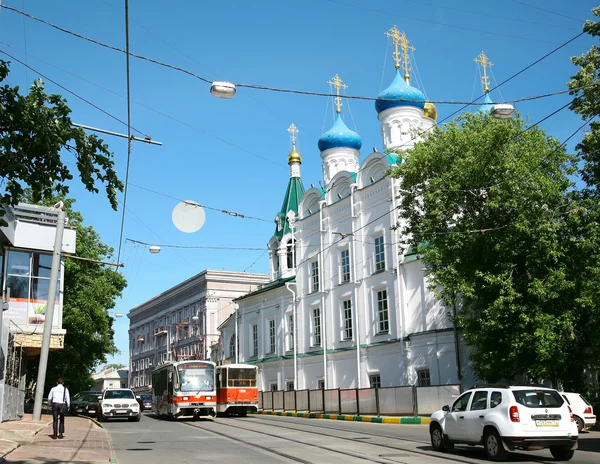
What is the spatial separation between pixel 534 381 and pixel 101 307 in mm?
25985

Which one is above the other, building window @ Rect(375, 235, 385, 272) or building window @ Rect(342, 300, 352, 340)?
building window @ Rect(375, 235, 385, 272)

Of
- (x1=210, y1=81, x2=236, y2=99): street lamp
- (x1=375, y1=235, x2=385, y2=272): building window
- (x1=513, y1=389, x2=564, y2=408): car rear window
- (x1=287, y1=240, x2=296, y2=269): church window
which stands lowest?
(x1=513, y1=389, x2=564, y2=408): car rear window

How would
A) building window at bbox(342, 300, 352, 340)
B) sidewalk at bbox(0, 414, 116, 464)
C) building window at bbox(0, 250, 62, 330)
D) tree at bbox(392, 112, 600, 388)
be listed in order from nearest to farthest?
sidewalk at bbox(0, 414, 116, 464) → tree at bbox(392, 112, 600, 388) → building window at bbox(0, 250, 62, 330) → building window at bbox(342, 300, 352, 340)

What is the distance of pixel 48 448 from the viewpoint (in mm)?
15188

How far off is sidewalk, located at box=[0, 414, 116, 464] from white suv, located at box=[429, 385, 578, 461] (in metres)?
7.60

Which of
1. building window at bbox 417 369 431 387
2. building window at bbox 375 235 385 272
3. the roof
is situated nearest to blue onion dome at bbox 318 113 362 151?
the roof

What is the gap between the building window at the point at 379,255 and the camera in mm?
38344

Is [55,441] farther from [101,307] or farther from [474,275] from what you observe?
[101,307]

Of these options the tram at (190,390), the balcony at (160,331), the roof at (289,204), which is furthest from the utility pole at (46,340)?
the balcony at (160,331)

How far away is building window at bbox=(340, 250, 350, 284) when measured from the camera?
41259 mm

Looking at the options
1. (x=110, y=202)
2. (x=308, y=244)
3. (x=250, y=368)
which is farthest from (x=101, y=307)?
(x=110, y=202)

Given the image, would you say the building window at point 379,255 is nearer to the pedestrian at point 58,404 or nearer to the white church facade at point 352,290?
the white church facade at point 352,290

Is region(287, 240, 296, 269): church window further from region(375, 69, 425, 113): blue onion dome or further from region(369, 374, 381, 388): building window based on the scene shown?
region(369, 374, 381, 388): building window

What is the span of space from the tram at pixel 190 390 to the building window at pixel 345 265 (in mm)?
11854
